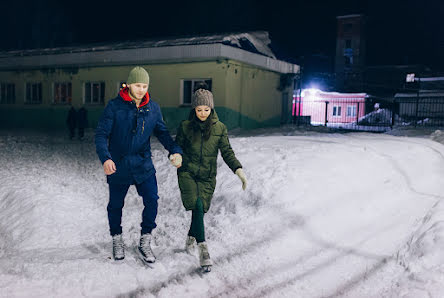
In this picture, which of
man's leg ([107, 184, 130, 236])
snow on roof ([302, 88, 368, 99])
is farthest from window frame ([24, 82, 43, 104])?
snow on roof ([302, 88, 368, 99])

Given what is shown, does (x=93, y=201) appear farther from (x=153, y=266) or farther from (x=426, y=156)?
(x=426, y=156)

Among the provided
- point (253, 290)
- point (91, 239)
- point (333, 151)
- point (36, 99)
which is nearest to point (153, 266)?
point (253, 290)

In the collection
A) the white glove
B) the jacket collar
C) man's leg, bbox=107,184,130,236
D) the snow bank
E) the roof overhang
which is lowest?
the snow bank

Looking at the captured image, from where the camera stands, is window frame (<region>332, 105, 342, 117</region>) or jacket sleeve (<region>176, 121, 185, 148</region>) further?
window frame (<region>332, 105, 342, 117</region>)

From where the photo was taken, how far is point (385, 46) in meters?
38.7

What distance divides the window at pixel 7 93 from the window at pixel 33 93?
3.92ft

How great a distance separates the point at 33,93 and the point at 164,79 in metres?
9.52

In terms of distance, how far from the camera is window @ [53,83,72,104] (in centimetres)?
1955

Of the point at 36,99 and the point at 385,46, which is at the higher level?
the point at 385,46

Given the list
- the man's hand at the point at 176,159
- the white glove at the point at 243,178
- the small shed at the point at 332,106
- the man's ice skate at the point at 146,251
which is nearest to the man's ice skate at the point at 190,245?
the man's ice skate at the point at 146,251

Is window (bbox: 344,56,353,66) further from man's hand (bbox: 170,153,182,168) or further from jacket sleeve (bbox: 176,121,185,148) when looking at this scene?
man's hand (bbox: 170,153,182,168)

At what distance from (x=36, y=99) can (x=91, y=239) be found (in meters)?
19.4

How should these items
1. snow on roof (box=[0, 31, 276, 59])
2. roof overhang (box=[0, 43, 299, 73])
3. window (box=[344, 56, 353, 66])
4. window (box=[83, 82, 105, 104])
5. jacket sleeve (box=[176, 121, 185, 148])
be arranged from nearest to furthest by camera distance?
jacket sleeve (box=[176, 121, 185, 148]) → roof overhang (box=[0, 43, 299, 73]) → snow on roof (box=[0, 31, 276, 59]) → window (box=[83, 82, 105, 104]) → window (box=[344, 56, 353, 66])

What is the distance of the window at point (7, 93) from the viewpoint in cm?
2150
